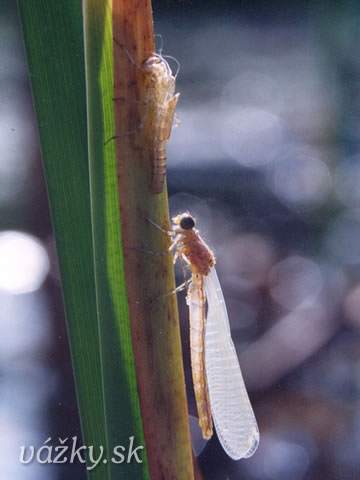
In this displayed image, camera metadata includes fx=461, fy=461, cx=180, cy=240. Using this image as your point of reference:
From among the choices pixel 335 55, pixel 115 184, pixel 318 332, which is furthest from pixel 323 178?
pixel 115 184

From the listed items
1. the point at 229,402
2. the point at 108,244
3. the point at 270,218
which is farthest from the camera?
the point at 270,218

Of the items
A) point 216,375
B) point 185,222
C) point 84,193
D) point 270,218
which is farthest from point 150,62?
point 270,218

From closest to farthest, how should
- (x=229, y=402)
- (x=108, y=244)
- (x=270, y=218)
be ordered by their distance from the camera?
1. (x=108, y=244)
2. (x=229, y=402)
3. (x=270, y=218)

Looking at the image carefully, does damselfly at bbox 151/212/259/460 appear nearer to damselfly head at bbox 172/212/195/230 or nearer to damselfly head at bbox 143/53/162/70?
damselfly head at bbox 172/212/195/230

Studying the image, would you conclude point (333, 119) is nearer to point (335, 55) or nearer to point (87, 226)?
point (335, 55)

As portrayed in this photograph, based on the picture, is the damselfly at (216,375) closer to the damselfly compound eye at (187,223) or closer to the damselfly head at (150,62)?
the damselfly compound eye at (187,223)

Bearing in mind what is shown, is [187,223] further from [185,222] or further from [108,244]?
[108,244]
